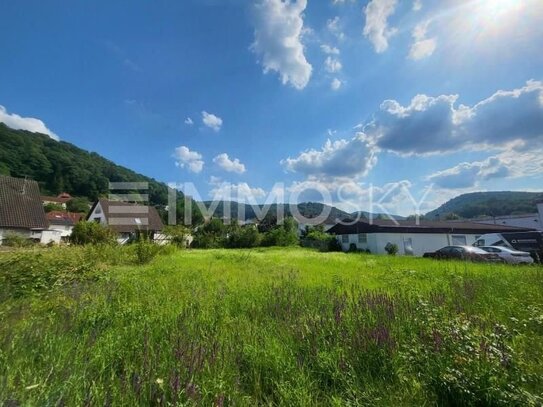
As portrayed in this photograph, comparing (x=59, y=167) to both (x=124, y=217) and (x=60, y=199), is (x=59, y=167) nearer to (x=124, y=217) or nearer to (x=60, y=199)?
(x=60, y=199)

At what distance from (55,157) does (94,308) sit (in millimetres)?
94507

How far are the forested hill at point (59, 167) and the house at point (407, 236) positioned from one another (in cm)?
6383

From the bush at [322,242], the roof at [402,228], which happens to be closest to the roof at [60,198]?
the bush at [322,242]

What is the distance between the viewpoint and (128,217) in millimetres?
42188

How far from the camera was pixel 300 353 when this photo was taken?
10.1 ft

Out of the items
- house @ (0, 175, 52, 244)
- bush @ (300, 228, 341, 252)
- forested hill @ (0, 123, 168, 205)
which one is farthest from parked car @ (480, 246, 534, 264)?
forested hill @ (0, 123, 168, 205)

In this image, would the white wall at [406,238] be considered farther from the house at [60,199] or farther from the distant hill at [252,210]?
the house at [60,199]

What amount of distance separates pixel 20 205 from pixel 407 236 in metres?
38.6

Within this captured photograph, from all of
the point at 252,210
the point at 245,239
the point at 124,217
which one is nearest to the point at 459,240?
the point at 245,239

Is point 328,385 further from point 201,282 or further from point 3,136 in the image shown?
point 3,136

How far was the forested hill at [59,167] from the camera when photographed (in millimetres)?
68688

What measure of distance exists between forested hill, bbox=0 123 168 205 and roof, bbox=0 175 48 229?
46.4 meters

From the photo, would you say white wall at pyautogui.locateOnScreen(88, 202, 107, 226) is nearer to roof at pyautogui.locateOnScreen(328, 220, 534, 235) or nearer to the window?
roof at pyautogui.locateOnScreen(328, 220, 534, 235)

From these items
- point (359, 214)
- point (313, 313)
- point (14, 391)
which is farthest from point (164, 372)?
point (359, 214)
